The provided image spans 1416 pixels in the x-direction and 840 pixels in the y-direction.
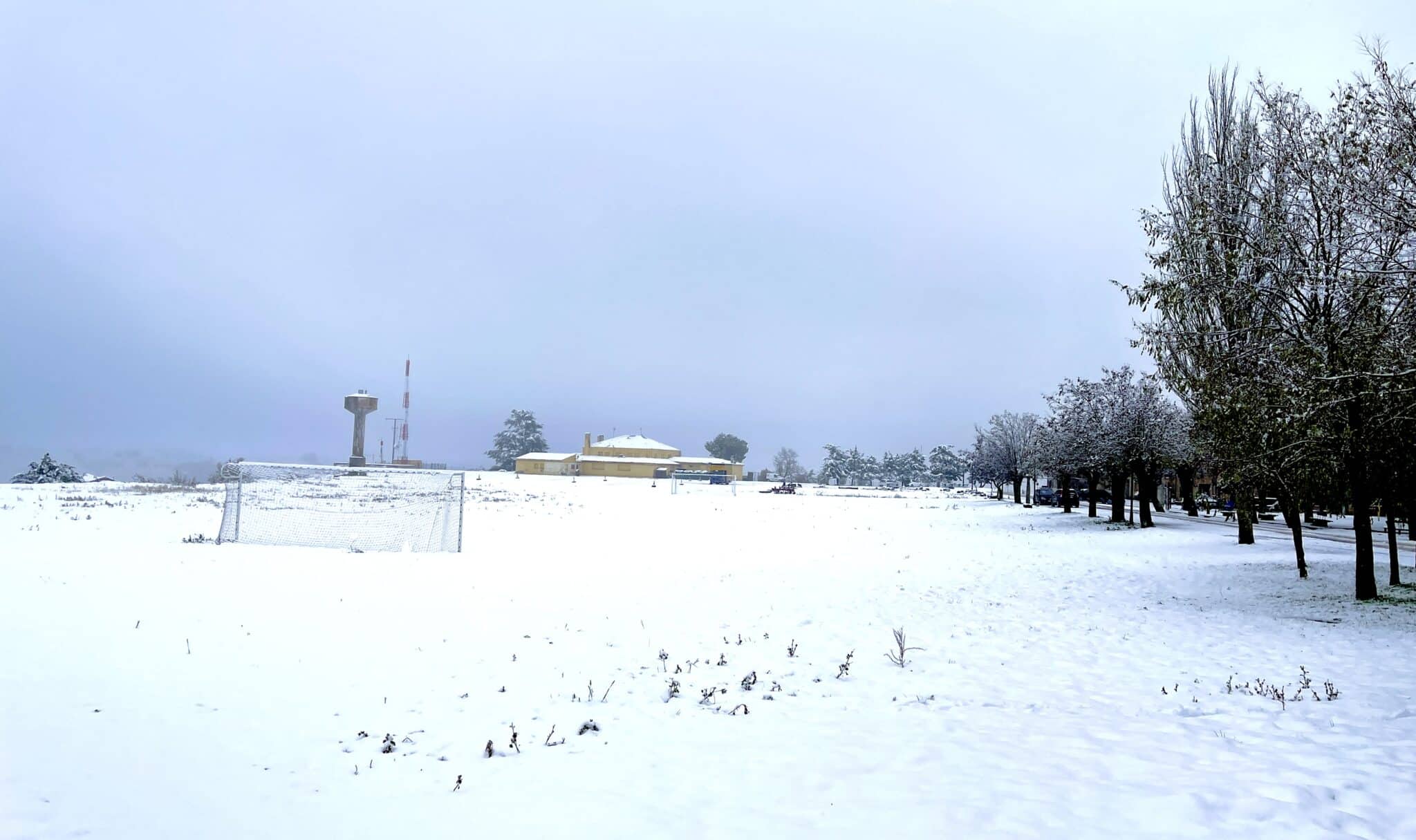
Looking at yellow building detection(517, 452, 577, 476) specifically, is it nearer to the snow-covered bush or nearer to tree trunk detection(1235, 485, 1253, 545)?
the snow-covered bush

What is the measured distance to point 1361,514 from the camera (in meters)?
11.5

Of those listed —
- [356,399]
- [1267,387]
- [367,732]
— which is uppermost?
[356,399]

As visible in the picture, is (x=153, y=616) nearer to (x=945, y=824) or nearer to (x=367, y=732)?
(x=367, y=732)

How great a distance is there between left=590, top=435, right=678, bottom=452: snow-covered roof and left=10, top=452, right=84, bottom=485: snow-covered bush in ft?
226

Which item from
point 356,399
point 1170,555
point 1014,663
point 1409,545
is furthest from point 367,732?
point 356,399

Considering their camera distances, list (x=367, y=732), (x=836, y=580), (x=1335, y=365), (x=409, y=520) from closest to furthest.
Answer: (x=367, y=732) < (x=1335, y=365) < (x=836, y=580) < (x=409, y=520)

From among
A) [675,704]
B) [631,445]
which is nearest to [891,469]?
[631,445]

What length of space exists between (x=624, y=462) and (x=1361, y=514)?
292ft

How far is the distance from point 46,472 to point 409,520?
35.2 metres

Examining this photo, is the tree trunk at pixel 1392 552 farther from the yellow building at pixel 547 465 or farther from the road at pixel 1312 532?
the yellow building at pixel 547 465

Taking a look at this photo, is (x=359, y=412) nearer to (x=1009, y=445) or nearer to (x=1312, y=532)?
(x=1009, y=445)

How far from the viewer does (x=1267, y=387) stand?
1083cm

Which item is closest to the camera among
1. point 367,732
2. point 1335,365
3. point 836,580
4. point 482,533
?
point 367,732

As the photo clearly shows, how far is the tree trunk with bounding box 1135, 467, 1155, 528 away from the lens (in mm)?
28156
